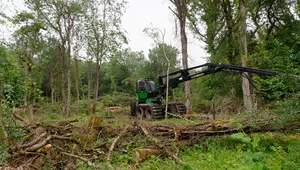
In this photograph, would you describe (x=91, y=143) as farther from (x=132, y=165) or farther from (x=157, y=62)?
(x=157, y=62)

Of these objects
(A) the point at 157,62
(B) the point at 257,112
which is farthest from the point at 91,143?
(A) the point at 157,62

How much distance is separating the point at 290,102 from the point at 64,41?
674 inches

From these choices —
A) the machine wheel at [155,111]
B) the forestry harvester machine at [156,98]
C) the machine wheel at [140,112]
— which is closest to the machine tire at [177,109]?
the forestry harvester machine at [156,98]

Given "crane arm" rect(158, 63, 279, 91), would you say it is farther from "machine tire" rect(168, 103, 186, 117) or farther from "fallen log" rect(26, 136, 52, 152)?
"fallen log" rect(26, 136, 52, 152)

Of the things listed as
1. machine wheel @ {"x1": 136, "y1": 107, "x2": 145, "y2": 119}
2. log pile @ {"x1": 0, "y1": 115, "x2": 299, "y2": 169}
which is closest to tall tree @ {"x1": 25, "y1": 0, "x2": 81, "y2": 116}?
machine wheel @ {"x1": 136, "y1": 107, "x2": 145, "y2": 119}

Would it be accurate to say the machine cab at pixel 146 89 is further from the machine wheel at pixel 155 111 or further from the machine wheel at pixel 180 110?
the machine wheel at pixel 180 110

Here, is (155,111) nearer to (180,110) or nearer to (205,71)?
(180,110)

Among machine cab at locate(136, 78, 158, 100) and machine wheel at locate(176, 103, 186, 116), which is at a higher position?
machine cab at locate(136, 78, 158, 100)

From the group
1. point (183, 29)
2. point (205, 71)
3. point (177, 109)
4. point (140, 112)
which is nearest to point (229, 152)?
point (205, 71)

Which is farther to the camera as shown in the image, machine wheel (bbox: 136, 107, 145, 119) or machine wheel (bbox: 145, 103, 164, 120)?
machine wheel (bbox: 136, 107, 145, 119)

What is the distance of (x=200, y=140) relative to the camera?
6016mm

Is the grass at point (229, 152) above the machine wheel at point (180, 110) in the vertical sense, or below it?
below

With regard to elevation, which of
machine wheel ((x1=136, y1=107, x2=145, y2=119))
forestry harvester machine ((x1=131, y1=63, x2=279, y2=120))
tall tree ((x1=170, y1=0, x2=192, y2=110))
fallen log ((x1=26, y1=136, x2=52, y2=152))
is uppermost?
tall tree ((x1=170, y1=0, x2=192, y2=110))

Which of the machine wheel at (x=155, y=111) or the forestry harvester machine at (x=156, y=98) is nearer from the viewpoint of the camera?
the forestry harvester machine at (x=156, y=98)
